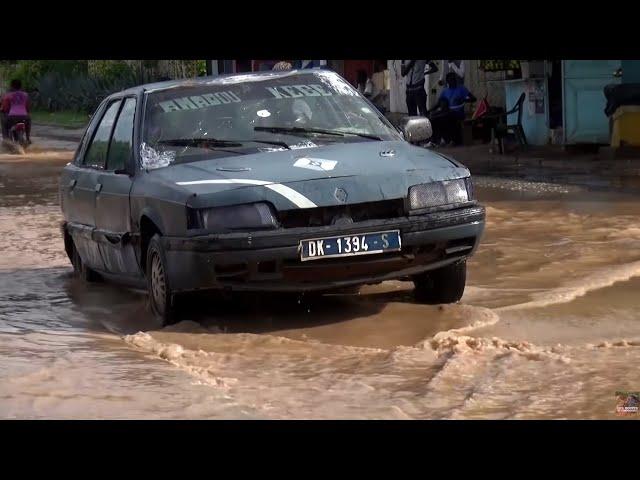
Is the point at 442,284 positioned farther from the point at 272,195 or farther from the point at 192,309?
the point at 192,309

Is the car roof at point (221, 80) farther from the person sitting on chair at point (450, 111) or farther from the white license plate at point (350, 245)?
the person sitting on chair at point (450, 111)

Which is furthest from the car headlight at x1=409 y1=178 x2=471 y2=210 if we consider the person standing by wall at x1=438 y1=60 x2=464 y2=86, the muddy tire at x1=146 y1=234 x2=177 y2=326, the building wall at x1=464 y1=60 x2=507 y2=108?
the building wall at x1=464 y1=60 x2=507 y2=108

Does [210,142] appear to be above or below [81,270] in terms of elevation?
above

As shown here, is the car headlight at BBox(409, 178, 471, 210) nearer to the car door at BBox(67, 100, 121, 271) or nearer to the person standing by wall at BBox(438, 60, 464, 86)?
the car door at BBox(67, 100, 121, 271)

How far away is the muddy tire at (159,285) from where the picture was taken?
276 inches

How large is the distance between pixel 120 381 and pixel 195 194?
1238mm

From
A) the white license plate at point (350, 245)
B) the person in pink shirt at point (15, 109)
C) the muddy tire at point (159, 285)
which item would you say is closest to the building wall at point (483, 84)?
the person in pink shirt at point (15, 109)

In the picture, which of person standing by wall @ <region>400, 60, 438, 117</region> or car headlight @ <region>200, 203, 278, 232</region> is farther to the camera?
person standing by wall @ <region>400, 60, 438, 117</region>

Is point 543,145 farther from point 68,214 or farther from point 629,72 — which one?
point 68,214

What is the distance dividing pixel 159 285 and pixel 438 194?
1698 millimetres

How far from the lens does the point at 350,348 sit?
21.3 ft

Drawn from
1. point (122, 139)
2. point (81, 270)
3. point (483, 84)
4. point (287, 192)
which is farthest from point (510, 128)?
point (287, 192)

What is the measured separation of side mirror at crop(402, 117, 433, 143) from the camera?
8.13m
